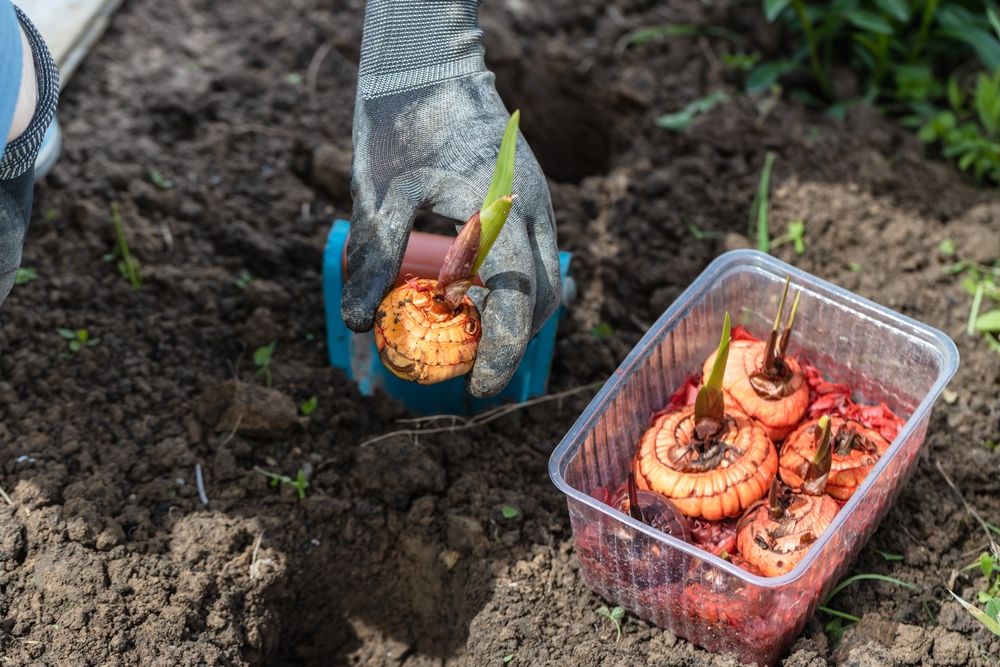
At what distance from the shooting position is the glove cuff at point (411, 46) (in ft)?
6.40

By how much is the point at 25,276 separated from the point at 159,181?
536mm

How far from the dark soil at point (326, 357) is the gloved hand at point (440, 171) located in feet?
1.62

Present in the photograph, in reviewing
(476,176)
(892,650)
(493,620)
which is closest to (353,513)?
(493,620)

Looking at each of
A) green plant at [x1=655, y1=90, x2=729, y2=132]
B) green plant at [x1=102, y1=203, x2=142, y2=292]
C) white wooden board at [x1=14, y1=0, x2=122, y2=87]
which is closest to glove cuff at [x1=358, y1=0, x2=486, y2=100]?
green plant at [x1=102, y1=203, x2=142, y2=292]

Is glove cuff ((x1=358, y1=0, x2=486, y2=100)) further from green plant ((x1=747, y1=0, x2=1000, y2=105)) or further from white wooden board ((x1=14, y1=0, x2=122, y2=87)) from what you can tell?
white wooden board ((x1=14, y1=0, x2=122, y2=87))

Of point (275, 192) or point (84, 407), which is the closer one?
point (84, 407)

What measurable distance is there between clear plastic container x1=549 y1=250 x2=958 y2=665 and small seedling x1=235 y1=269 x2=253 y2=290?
1.12m

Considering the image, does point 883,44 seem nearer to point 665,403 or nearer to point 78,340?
point 665,403

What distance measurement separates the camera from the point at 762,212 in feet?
9.00

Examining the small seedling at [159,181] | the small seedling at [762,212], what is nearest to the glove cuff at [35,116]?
the small seedling at [159,181]

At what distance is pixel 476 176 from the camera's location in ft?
6.12

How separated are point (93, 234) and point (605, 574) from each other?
1.71m

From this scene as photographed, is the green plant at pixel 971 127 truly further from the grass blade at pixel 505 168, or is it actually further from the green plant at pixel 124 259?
the green plant at pixel 124 259

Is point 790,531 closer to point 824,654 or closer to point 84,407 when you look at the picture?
point 824,654
